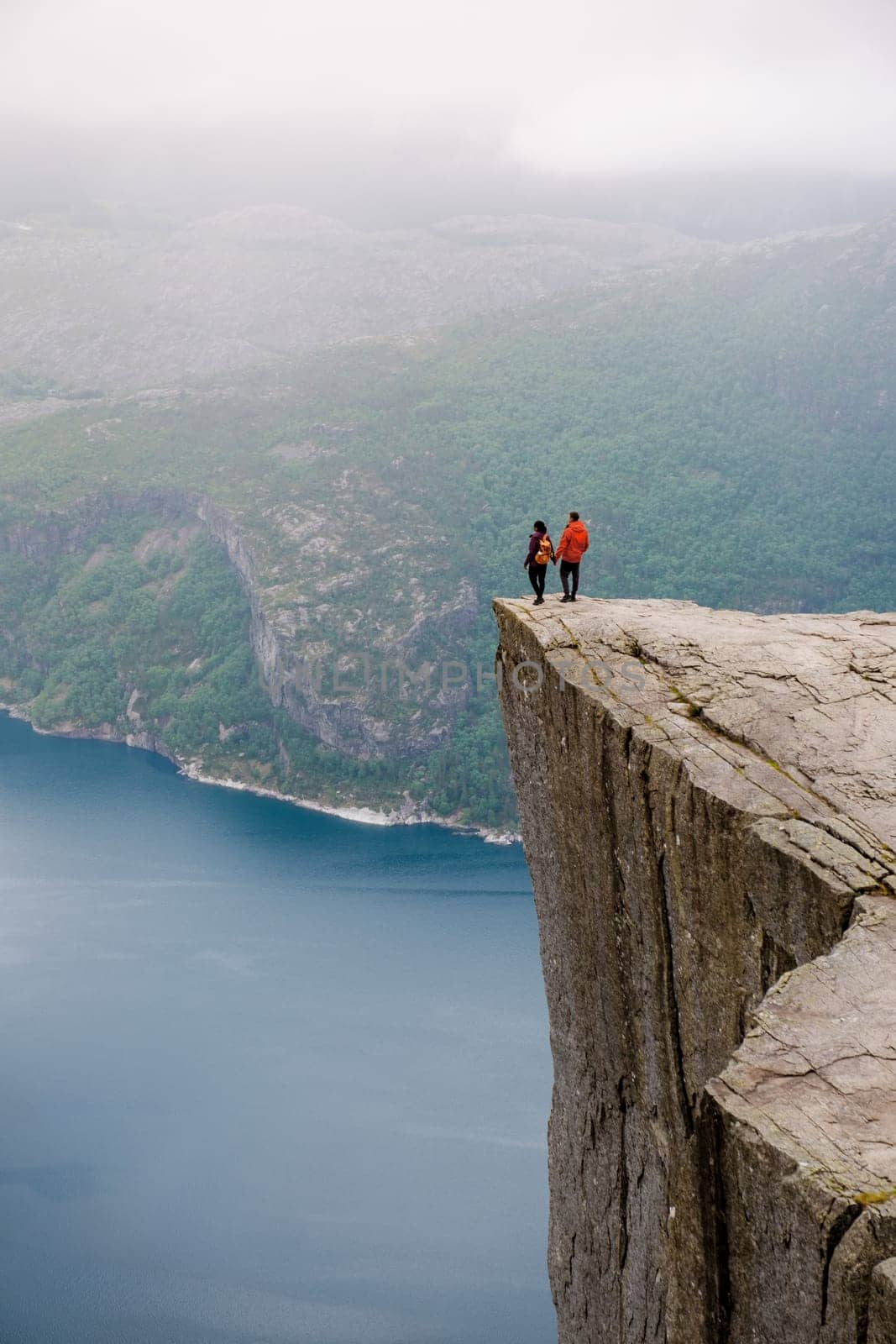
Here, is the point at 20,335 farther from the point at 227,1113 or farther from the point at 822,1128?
the point at 822,1128

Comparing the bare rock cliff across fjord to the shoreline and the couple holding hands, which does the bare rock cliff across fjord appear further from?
the shoreline

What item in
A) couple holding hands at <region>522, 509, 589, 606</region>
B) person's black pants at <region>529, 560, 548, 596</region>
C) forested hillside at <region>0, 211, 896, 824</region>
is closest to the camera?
person's black pants at <region>529, 560, 548, 596</region>

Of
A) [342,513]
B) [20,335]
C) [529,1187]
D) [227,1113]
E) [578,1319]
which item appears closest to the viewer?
[578,1319]

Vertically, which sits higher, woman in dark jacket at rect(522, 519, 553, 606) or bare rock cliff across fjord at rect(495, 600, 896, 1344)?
woman in dark jacket at rect(522, 519, 553, 606)

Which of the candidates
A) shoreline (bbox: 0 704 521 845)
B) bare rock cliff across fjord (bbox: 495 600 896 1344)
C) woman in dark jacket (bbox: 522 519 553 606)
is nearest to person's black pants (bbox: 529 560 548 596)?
woman in dark jacket (bbox: 522 519 553 606)

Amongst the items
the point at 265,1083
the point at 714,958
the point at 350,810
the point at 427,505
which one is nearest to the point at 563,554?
the point at 714,958

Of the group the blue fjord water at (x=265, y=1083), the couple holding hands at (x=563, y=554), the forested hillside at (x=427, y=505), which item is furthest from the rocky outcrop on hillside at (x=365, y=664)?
the couple holding hands at (x=563, y=554)

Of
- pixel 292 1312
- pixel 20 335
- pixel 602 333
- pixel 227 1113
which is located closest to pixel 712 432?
pixel 602 333
